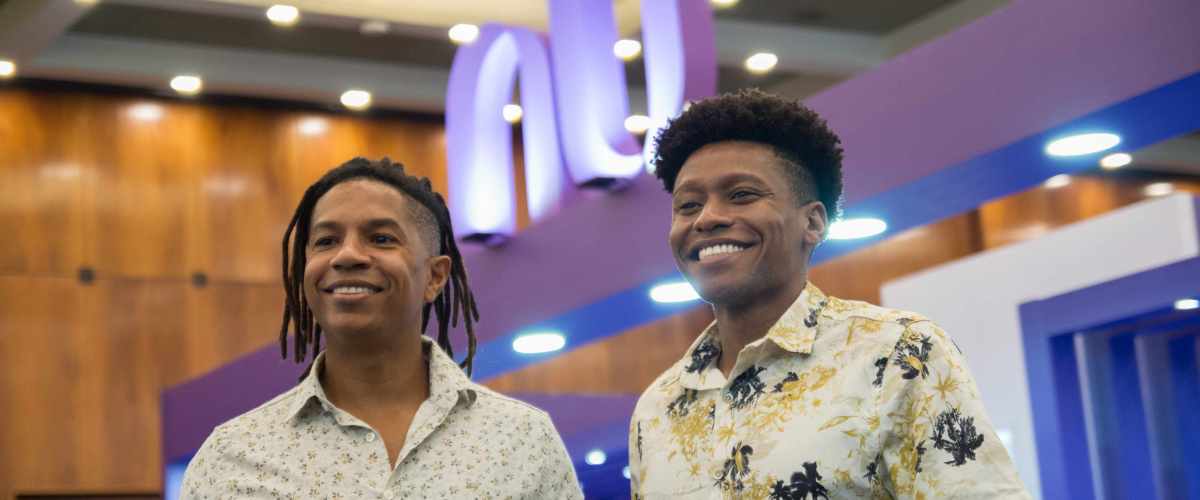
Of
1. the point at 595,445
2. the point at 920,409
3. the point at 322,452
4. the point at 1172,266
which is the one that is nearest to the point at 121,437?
the point at 595,445

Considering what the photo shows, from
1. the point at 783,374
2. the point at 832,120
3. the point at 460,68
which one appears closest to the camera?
the point at 783,374

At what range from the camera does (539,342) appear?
687 cm

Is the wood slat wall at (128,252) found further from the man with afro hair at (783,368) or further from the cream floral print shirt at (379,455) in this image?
the man with afro hair at (783,368)

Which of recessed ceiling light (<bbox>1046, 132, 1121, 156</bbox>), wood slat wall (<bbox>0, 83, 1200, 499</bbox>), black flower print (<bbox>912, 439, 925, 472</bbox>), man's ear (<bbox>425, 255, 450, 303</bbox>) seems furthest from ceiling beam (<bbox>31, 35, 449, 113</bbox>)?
black flower print (<bbox>912, 439, 925, 472</bbox>)

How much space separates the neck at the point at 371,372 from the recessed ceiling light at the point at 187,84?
325 inches

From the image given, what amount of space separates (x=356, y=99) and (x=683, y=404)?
888 cm

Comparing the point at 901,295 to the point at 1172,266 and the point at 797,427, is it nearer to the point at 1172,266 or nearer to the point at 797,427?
the point at 1172,266

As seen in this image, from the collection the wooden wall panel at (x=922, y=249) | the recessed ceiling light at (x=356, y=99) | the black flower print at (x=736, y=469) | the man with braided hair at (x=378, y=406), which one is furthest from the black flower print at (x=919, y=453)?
the wooden wall panel at (x=922, y=249)

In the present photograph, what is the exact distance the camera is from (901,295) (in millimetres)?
8930

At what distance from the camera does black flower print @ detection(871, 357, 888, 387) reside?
205cm

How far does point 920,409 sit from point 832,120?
3.07m

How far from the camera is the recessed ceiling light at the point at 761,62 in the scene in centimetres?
1021

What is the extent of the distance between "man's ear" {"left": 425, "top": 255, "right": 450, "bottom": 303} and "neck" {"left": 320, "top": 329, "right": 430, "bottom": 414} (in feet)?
0.31

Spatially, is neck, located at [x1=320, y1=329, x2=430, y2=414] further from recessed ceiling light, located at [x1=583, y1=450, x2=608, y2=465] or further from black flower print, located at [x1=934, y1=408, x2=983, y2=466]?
recessed ceiling light, located at [x1=583, y1=450, x2=608, y2=465]
